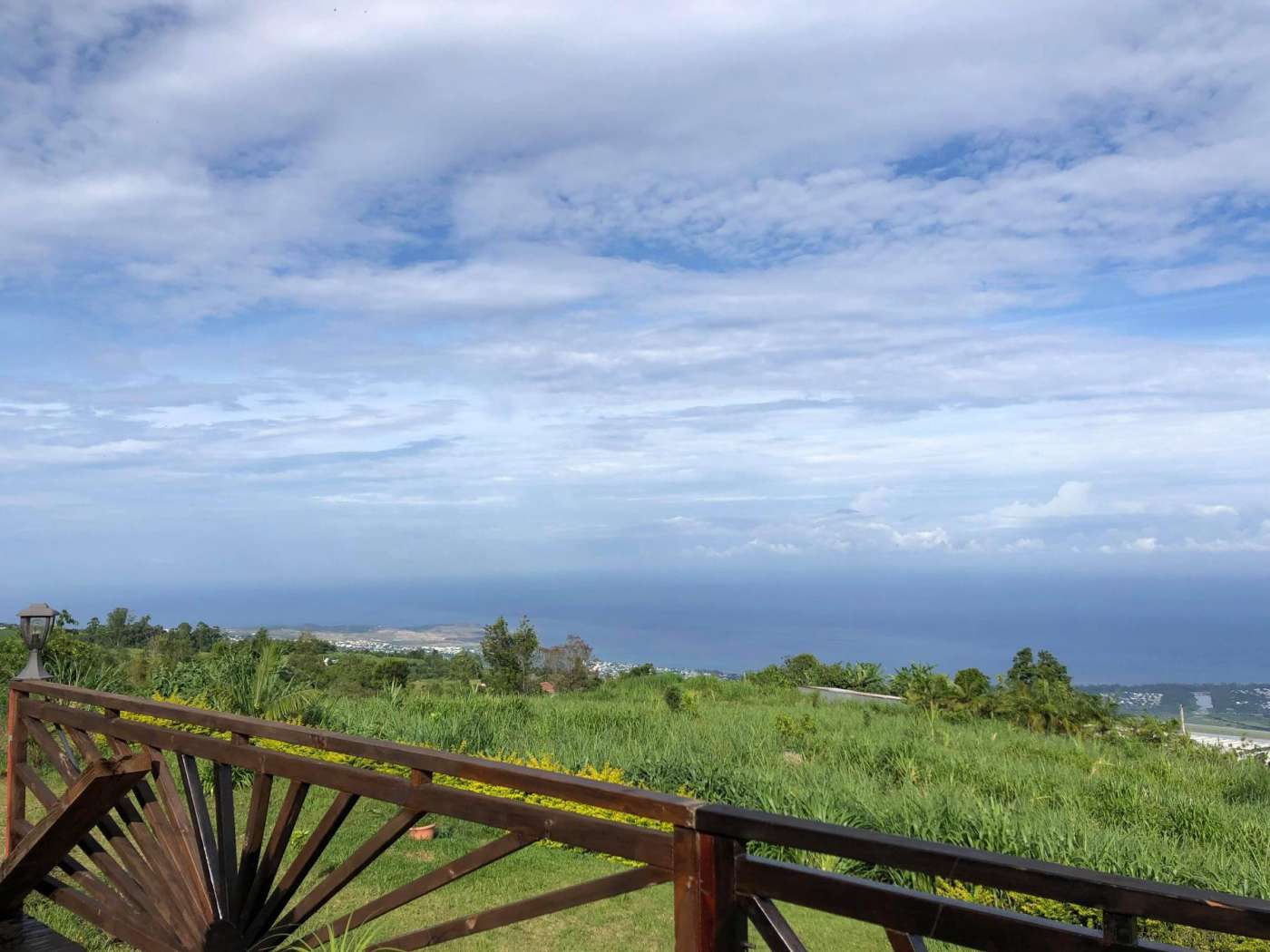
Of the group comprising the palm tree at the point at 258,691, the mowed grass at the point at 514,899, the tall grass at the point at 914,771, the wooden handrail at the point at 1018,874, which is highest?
the wooden handrail at the point at 1018,874

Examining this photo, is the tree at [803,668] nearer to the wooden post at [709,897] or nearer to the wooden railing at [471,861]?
the wooden railing at [471,861]

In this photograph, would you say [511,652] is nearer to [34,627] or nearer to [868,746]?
[868,746]

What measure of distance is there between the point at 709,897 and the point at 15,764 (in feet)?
12.5

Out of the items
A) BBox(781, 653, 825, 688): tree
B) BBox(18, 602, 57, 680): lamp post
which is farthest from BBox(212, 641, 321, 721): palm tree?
BBox(781, 653, 825, 688): tree

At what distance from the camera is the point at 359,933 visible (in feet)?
9.67

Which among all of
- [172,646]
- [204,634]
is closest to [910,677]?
[172,646]

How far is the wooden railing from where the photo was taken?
141cm

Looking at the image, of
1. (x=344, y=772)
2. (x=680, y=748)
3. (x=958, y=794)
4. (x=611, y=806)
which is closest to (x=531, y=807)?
(x=611, y=806)

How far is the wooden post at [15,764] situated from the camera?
4.14 m

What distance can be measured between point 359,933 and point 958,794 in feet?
16.3

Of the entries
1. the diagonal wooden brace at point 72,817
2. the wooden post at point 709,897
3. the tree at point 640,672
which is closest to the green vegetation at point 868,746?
the tree at point 640,672

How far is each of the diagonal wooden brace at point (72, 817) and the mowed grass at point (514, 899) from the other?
1.46 metres

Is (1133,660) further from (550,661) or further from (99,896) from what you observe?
(99,896)

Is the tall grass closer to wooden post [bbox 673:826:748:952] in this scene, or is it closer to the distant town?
wooden post [bbox 673:826:748:952]
